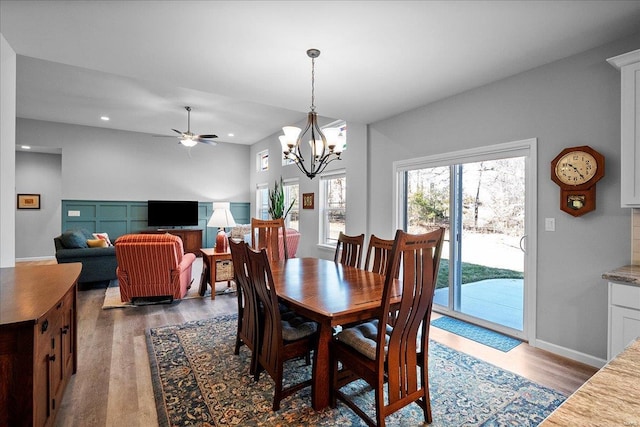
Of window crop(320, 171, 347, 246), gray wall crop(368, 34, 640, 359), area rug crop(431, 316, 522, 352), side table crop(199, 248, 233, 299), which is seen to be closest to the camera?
gray wall crop(368, 34, 640, 359)

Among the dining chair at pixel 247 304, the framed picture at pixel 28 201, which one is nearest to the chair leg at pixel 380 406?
the dining chair at pixel 247 304

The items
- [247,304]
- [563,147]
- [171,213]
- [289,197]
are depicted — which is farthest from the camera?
[171,213]

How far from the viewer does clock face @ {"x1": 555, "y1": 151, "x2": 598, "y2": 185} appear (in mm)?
2510

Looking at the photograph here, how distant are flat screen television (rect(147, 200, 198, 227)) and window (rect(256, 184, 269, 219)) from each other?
1.64 meters

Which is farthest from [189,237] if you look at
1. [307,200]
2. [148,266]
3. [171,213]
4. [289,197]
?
[148,266]

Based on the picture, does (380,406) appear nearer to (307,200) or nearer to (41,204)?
(307,200)

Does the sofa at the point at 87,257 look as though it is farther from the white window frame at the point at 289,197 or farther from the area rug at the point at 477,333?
the area rug at the point at 477,333

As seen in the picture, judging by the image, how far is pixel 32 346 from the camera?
1245 millimetres

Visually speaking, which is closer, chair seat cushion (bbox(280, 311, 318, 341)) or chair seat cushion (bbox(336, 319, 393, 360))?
A: chair seat cushion (bbox(336, 319, 393, 360))

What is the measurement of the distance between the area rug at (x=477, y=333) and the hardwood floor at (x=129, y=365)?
0.28 feet

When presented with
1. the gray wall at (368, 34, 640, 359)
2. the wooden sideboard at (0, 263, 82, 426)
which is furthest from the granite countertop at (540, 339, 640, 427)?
the gray wall at (368, 34, 640, 359)

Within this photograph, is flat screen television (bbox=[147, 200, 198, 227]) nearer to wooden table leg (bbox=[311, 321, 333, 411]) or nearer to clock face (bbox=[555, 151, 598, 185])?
wooden table leg (bbox=[311, 321, 333, 411])

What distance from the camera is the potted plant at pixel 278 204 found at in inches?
261

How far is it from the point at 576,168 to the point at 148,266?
15.1 feet
